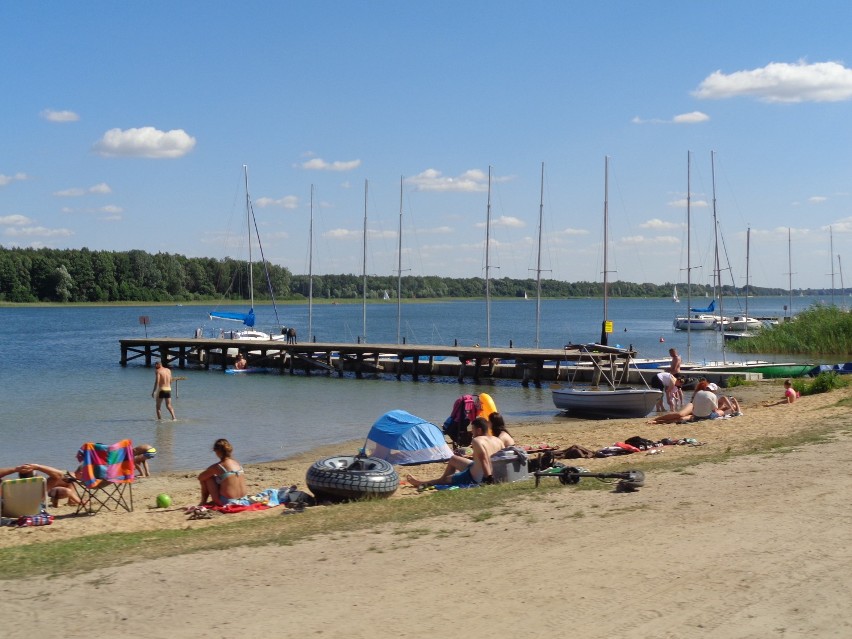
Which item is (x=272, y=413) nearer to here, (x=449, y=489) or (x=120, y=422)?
(x=120, y=422)

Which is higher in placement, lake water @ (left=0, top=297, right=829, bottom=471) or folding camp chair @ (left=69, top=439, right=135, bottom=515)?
folding camp chair @ (left=69, top=439, right=135, bottom=515)

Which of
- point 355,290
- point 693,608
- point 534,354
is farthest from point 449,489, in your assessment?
point 355,290

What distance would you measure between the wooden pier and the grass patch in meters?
21.6

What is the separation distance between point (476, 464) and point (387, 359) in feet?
98.3

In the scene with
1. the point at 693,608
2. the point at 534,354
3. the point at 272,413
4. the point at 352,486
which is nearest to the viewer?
the point at 693,608

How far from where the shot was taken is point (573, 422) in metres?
24.6

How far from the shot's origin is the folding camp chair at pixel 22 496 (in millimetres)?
11523

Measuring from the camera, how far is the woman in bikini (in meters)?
12.1

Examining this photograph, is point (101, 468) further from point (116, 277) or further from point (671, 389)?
point (116, 277)

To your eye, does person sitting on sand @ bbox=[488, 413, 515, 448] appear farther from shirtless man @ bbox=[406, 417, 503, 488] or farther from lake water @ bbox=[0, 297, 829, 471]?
lake water @ bbox=[0, 297, 829, 471]

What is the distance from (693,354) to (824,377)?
3055cm

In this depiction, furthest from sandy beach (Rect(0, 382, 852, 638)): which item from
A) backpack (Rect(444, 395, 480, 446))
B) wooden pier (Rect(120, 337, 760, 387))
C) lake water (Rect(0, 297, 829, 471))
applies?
wooden pier (Rect(120, 337, 760, 387))

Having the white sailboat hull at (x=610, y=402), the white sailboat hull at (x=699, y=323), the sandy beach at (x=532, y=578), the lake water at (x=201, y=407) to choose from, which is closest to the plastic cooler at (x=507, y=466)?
the sandy beach at (x=532, y=578)

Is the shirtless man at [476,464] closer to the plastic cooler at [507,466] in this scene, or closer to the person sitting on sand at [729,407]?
the plastic cooler at [507,466]
